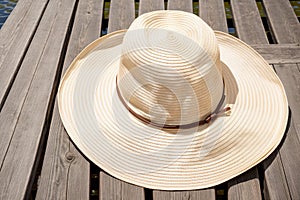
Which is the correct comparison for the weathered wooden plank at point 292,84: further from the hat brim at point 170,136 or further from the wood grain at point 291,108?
the hat brim at point 170,136

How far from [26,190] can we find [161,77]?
0.75 m

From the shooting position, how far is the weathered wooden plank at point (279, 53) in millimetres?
2340

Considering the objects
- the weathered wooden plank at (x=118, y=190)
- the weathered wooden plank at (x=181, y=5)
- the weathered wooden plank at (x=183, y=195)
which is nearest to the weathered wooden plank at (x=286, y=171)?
the weathered wooden plank at (x=183, y=195)

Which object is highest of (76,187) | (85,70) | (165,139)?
(85,70)

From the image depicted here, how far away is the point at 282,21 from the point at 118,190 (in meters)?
1.84

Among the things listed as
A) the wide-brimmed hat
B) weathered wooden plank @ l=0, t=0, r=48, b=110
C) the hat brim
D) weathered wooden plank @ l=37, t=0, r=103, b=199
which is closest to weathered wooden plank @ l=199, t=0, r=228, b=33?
the hat brim

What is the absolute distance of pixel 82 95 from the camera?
1.94m

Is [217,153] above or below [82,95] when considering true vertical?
below

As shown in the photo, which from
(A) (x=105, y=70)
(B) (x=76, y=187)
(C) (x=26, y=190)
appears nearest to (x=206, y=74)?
(A) (x=105, y=70)

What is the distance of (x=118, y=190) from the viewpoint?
5.45ft

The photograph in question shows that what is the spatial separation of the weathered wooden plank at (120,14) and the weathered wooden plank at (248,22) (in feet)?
2.54

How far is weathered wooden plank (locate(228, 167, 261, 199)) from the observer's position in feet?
5.49

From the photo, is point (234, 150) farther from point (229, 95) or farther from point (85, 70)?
point (85, 70)

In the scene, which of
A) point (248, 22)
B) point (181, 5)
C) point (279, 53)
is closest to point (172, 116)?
point (279, 53)
